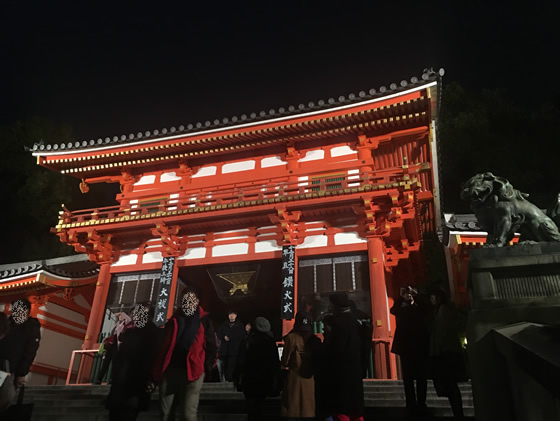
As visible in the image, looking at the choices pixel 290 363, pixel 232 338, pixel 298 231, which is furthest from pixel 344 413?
pixel 298 231

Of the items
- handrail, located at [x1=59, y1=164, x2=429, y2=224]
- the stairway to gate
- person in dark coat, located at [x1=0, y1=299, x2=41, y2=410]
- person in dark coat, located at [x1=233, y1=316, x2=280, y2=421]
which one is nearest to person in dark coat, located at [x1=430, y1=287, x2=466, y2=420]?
the stairway to gate

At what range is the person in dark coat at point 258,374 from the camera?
4918 millimetres

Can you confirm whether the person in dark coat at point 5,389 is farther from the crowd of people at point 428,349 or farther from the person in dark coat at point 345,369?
the crowd of people at point 428,349

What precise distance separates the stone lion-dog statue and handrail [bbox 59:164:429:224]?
267 inches

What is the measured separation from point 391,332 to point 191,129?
9.01 metres

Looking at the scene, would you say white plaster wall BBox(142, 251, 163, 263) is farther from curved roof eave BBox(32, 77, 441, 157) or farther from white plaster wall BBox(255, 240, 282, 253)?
curved roof eave BBox(32, 77, 441, 157)

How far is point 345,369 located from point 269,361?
0.98 meters

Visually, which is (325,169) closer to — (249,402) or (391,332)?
(391,332)

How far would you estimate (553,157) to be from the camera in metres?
21.8

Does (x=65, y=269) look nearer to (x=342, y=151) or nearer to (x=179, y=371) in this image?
(x=342, y=151)

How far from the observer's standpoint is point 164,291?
12.2 metres

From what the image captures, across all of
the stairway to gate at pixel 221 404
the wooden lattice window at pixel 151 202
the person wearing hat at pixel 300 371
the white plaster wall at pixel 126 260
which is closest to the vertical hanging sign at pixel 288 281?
the stairway to gate at pixel 221 404

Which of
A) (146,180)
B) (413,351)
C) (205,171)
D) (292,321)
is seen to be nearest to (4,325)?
(413,351)

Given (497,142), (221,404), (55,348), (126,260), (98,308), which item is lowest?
(221,404)
